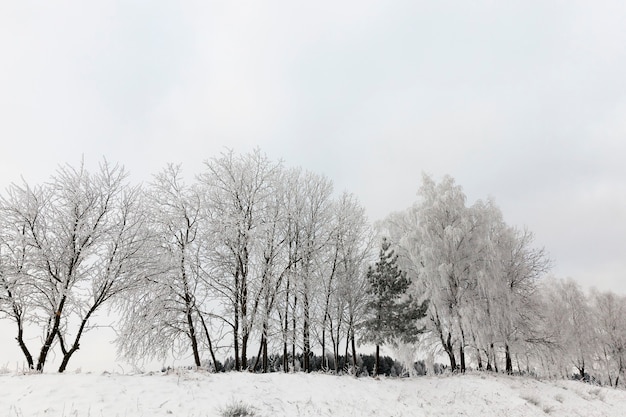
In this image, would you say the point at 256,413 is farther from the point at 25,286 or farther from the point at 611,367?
the point at 611,367

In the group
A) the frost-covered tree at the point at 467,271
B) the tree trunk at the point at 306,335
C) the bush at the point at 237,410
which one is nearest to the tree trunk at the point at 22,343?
the bush at the point at 237,410

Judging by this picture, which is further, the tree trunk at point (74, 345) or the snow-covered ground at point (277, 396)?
the tree trunk at point (74, 345)

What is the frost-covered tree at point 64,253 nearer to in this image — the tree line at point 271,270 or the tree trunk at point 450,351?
the tree line at point 271,270

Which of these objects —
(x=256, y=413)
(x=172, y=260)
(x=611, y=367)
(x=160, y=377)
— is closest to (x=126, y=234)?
(x=172, y=260)

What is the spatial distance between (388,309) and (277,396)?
1064 cm

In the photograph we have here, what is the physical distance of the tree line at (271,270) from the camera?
1359cm

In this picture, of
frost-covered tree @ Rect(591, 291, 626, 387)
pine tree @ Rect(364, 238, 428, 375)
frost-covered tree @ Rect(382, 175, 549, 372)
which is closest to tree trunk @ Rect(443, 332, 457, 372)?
frost-covered tree @ Rect(382, 175, 549, 372)

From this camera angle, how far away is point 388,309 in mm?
20094

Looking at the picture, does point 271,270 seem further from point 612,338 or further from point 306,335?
point 612,338

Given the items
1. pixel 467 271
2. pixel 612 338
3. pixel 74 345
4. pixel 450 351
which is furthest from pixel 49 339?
pixel 612 338

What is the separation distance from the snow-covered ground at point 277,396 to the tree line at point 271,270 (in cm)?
414

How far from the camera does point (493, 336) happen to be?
72.0 ft

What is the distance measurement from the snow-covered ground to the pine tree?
280 cm

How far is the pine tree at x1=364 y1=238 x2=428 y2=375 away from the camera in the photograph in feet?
65.0
